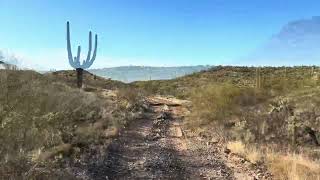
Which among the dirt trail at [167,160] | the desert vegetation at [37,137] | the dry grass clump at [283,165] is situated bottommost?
the dirt trail at [167,160]

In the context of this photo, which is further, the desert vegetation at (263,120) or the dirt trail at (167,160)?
the desert vegetation at (263,120)

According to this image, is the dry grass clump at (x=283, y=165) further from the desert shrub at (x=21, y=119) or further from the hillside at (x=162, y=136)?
the desert shrub at (x=21, y=119)

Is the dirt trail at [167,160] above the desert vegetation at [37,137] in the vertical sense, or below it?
below

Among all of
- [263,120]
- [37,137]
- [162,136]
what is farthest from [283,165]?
[263,120]

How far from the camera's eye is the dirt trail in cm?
1302

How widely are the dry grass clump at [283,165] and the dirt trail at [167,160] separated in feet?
1.04

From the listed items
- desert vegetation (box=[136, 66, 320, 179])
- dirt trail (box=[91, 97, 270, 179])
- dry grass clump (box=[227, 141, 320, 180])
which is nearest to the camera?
dry grass clump (box=[227, 141, 320, 180])

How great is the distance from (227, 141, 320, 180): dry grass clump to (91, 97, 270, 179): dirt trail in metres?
0.32

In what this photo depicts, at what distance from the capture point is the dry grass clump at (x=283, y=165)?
41.7ft

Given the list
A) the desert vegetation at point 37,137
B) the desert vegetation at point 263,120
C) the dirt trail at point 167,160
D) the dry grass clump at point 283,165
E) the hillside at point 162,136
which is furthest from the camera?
the desert vegetation at point 263,120

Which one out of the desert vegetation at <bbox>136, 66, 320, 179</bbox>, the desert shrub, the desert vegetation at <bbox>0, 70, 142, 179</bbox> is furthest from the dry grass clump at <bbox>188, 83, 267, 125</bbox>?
the desert shrub

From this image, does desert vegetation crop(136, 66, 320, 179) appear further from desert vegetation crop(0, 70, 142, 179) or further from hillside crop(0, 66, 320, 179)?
desert vegetation crop(0, 70, 142, 179)

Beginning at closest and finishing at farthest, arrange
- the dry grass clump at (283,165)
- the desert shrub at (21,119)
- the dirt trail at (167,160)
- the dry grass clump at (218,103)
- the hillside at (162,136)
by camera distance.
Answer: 1. the desert shrub at (21,119)
2. the hillside at (162,136)
3. the dry grass clump at (283,165)
4. the dirt trail at (167,160)
5. the dry grass clump at (218,103)

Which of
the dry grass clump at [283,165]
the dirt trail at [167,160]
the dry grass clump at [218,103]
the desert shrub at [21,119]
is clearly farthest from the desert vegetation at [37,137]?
the dry grass clump at [218,103]
